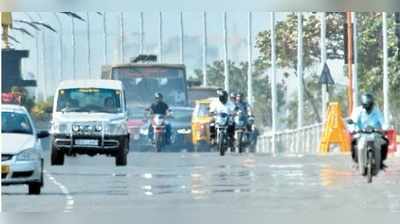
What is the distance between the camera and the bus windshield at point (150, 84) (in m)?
26.8

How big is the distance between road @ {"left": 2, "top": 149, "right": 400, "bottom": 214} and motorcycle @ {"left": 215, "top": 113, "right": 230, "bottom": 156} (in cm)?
195

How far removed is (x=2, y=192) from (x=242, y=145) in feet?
19.4

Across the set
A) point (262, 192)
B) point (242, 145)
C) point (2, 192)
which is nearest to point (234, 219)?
point (262, 192)

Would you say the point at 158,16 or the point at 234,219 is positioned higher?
the point at 158,16

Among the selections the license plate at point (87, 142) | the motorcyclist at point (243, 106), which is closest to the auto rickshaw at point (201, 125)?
the motorcyclist at point (243, 106)

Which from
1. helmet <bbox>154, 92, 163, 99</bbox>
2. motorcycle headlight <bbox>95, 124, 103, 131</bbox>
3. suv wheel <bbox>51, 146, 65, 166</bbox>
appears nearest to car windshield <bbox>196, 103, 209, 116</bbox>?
helmet <bbox>154, 92, 163, 99</bbox>

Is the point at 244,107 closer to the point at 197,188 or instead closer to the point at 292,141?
the point at 292,141

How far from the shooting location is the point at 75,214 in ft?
79.7

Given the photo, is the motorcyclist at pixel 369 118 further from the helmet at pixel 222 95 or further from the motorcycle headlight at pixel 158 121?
the motorcycle headlight at pixel 158 121

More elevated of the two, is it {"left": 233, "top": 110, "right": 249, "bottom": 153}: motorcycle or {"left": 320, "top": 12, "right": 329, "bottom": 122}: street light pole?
{"left": 320, "top": 12, "right": 329, "bottom": 122}: street light pole

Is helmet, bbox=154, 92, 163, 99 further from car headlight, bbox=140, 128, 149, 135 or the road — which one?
the road

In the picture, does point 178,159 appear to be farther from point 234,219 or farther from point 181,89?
point 234,219

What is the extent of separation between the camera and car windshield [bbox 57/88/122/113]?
2592cm

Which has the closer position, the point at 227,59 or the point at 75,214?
the point at 75,214
